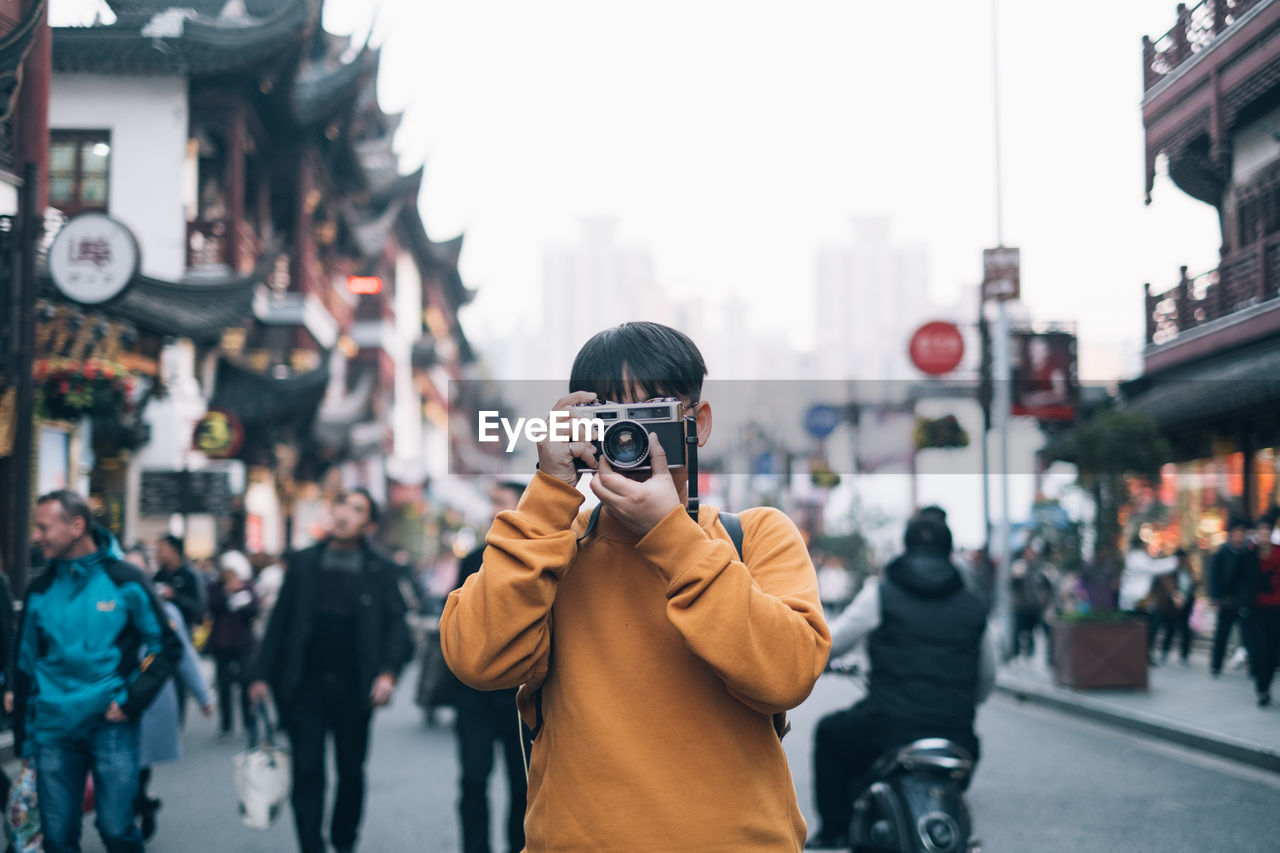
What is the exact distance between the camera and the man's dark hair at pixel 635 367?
2.06 m

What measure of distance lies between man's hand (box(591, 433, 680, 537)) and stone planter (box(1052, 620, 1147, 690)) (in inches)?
476

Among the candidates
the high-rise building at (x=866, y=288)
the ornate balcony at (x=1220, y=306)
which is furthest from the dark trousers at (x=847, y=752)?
the high-rise building at (x=866, y=288)

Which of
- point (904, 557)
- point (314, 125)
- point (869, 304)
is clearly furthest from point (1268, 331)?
point (869, 304)

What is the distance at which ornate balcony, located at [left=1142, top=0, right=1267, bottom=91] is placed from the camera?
11.3 metres

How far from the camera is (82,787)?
500cm

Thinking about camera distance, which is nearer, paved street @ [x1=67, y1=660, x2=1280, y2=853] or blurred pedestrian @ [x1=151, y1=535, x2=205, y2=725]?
paved street @ [x1=67, y1=660, x2=1280, y2=853]

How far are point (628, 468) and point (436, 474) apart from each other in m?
44.8

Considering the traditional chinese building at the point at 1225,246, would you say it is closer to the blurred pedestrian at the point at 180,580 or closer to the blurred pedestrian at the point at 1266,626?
the blurred pedestrian at the point at 1266,626

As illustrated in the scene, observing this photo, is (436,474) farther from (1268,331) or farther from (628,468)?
Result: (628,468)

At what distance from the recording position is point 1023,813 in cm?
736

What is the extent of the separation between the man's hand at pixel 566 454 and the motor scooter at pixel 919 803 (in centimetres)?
279

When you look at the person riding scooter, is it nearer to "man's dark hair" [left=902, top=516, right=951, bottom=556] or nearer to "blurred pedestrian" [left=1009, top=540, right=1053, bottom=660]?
"man's dark hair" [left=902, top=516, right=951, bottom=556]

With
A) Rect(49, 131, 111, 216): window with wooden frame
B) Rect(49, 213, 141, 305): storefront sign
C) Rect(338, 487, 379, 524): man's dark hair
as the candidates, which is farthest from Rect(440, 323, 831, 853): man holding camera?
Rect(49, 131, 111, 216): window with wooden frame

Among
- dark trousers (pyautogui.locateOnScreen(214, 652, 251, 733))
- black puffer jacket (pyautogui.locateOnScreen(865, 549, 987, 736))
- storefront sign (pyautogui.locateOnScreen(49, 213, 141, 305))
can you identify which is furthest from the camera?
storefront sign (pyautogui.locateOnScreen(49, 213, 141, 305))
